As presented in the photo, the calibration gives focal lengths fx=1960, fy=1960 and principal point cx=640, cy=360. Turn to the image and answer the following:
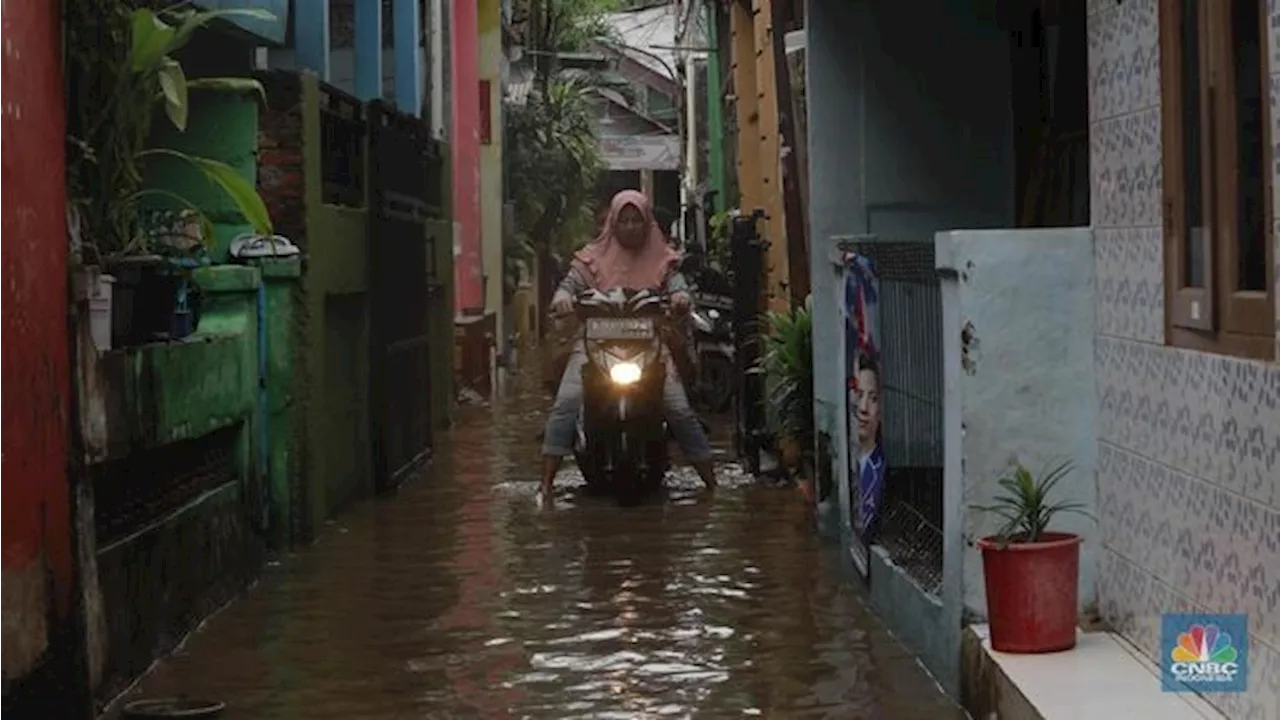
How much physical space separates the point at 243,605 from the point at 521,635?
162 centimetres

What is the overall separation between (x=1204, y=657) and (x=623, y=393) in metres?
7.66

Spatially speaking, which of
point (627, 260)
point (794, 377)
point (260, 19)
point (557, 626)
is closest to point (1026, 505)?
point (557, 626)

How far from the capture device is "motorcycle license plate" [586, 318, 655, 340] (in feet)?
42.8

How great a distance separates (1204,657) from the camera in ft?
18.1

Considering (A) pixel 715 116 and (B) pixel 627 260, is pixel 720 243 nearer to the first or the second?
(A) pixel 715 116

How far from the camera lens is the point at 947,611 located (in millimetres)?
7223

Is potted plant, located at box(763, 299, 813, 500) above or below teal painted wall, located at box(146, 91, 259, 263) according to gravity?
below

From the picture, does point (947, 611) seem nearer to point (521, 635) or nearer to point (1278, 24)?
point (521, 635)

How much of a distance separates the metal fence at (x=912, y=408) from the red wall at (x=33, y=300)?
11.2ft

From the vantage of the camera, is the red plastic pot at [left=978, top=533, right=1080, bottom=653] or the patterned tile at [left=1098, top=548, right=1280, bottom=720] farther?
the red plastic pot at [left=978, top=533, right=1080, bottom=653]

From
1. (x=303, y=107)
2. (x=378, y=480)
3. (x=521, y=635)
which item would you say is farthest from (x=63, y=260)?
(x=378, y=480)

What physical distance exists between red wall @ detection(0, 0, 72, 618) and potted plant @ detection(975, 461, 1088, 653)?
3042 mm

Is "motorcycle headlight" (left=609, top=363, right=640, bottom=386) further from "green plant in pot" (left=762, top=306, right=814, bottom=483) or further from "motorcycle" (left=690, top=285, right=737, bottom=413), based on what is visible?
"motorcycle" (left=690, top=285, right=737, bottom=413)

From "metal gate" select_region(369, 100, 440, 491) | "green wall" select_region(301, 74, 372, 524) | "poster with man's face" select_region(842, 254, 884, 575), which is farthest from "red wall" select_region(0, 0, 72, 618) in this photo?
"metal gate" select_region(369, 100, 440, 491)
